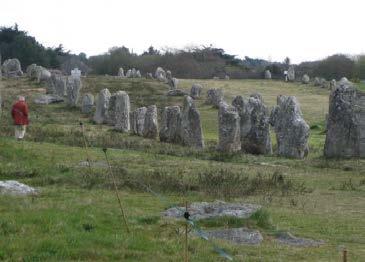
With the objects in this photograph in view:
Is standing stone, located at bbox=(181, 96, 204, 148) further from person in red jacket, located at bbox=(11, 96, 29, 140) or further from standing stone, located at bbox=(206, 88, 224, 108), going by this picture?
standing stone, located at bbox=(206, 88, 224, 108)

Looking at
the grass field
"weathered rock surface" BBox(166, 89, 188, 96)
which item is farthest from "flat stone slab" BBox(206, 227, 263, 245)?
"weathered rock surface" BBox(166, 89, 188, 96)

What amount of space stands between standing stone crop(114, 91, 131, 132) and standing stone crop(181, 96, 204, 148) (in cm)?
595

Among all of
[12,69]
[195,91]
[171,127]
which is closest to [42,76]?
[12,69]

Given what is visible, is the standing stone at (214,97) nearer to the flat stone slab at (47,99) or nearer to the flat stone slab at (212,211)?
the flat stone slab at (47,99)

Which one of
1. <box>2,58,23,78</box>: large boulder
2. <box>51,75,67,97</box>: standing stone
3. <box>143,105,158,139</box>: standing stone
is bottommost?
<box>143,105,158,139</box>: standing stone

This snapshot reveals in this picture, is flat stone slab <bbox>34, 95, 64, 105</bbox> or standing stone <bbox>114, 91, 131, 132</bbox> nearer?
standing stone <bbox>114, 91, 131, 132</bbox>

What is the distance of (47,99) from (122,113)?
14.9 meters

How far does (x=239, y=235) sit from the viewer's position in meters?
11.7

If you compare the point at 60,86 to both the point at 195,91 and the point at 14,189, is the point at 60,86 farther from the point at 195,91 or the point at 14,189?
the point at 14,189

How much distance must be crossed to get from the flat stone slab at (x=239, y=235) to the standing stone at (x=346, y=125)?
16454 millimetres

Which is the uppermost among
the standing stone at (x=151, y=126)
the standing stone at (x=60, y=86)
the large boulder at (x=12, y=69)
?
the large boulder at (x=12, y=69)

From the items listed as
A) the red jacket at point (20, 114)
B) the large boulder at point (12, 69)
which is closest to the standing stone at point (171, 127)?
the red jacket at point (20, 114)

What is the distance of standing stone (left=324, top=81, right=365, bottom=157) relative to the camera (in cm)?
2764

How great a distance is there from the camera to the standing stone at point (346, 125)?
90.7ft
